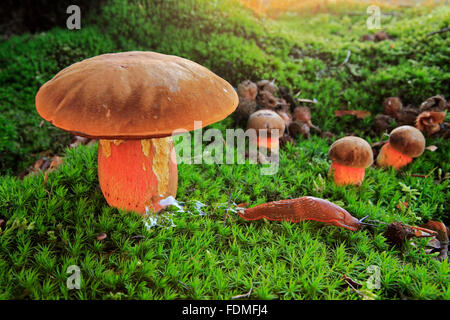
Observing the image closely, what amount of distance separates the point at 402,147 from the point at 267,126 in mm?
1441

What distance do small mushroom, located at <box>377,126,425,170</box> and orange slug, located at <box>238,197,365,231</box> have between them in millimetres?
1247

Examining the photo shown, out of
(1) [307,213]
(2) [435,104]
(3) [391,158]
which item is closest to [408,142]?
(3) [391,158]

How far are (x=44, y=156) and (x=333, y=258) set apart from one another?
3.57 metres

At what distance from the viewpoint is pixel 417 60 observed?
479 cm

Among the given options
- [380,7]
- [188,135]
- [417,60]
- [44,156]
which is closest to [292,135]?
[188,135]

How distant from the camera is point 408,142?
Result: 10.7 feet

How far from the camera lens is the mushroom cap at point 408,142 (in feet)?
10.7

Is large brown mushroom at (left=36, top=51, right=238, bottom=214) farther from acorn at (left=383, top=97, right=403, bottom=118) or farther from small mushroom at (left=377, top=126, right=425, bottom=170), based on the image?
acorn at (left=383, top=97, right=403, bottom=118)

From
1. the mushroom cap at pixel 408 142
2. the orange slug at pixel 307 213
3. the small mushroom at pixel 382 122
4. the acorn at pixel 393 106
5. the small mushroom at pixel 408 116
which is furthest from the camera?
the acorn at pixel 393 106

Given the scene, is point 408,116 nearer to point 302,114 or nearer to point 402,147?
point 402,147

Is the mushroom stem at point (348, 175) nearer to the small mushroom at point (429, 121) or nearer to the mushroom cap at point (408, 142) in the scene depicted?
the mushroom cap at point (408, 142)

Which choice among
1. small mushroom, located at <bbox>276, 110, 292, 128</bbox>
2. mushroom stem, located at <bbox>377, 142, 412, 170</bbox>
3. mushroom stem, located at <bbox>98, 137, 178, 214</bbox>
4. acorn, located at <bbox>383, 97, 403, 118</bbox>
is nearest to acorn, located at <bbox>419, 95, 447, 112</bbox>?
acorn, located at <bbox>383, 97, 403, 118</bbox>

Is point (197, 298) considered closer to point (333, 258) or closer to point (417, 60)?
point (333, 258)

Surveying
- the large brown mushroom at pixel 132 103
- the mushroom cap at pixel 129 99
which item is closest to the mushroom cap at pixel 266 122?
the large brown mushroom at pixel 132 103
